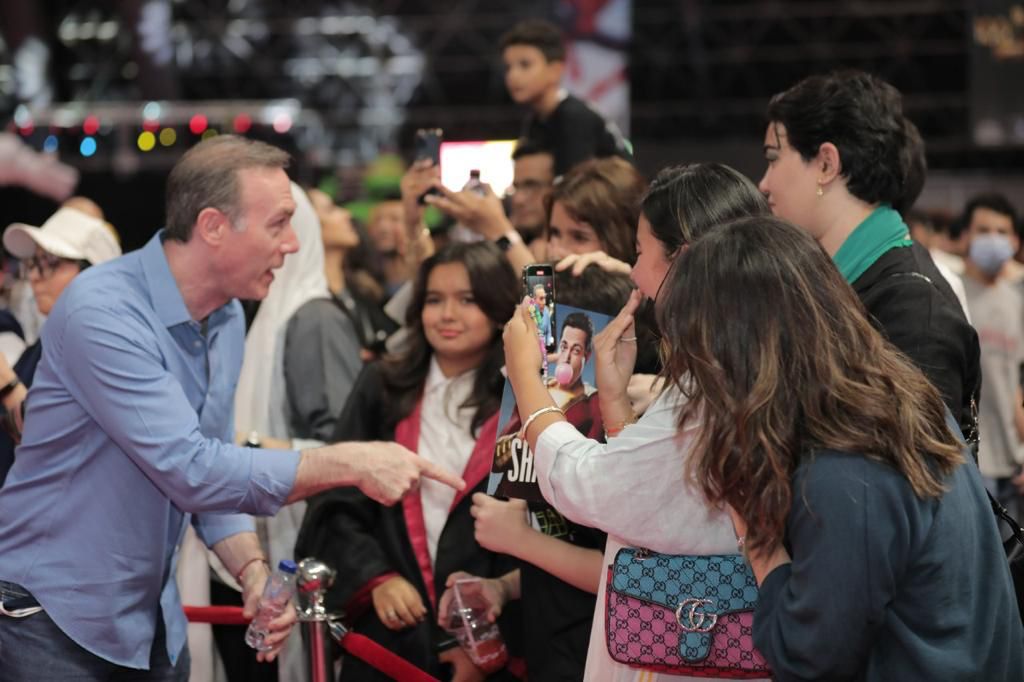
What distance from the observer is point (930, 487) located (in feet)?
6.05

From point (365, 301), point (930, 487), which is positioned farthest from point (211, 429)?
point (365, 301)

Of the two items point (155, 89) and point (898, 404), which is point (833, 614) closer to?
point (898, 404)

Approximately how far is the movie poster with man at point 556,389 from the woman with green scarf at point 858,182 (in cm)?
60

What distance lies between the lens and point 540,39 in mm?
5812

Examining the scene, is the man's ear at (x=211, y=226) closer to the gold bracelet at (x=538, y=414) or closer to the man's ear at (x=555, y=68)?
the gold bracelet at (x=538, y=414)

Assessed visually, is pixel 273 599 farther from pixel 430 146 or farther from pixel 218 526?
pixel 430 146

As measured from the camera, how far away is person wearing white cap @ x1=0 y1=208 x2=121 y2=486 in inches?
145

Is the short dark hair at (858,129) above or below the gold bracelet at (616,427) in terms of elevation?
above

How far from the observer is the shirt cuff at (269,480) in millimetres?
2666

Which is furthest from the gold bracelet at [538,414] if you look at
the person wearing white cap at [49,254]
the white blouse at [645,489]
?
the person wearing white cap at [49,254]

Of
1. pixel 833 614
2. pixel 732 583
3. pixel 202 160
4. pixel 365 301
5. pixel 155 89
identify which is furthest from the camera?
pixel 155 89

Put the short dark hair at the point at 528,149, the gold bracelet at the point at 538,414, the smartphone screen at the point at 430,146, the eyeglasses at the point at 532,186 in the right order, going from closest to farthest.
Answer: the gold bracelet at the point at 538,414
the smartphone screen at the point at 430,146
the eyeglasses at the point at 532,186
the short dark hair at the point at 528,149

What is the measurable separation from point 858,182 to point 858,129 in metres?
0.12

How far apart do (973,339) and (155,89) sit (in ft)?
41.4
